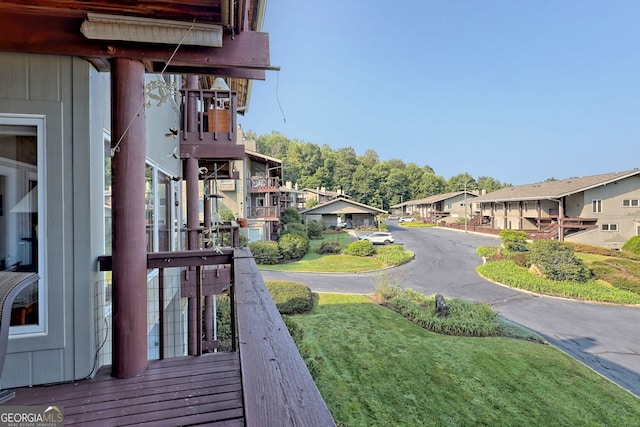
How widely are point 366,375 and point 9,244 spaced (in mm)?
6142

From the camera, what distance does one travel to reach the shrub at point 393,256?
18781 mm

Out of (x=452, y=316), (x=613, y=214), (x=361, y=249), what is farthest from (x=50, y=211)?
(x=613, y=214)

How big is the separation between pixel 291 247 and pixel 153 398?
17.6 m

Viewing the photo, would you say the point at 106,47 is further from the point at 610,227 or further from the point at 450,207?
the point at 450,207

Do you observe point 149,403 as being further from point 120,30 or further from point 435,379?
point 435,379

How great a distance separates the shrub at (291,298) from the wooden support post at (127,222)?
26.4ft

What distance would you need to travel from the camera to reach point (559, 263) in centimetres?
1411

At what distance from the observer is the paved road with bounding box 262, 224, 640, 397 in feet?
25.3

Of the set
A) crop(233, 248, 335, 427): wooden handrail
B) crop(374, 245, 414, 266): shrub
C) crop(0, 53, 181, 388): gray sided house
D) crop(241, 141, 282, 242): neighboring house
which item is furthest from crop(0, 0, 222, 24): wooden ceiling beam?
crop(241, 141, 282, 242): neighboring house

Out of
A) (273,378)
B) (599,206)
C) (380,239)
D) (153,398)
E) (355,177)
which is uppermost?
(355,177)

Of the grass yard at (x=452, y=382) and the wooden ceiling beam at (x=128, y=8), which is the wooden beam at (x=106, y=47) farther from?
the grass yard at (x=452, y=382)

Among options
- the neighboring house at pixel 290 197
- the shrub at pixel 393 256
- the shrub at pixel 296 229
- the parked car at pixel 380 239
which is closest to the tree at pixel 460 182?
the neighboring house at pixel 290 197

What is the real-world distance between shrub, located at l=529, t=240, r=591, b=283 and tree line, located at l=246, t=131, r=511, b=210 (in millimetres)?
43245

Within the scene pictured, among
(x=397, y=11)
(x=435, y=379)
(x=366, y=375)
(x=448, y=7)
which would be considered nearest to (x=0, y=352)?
(x=366, y=375)
